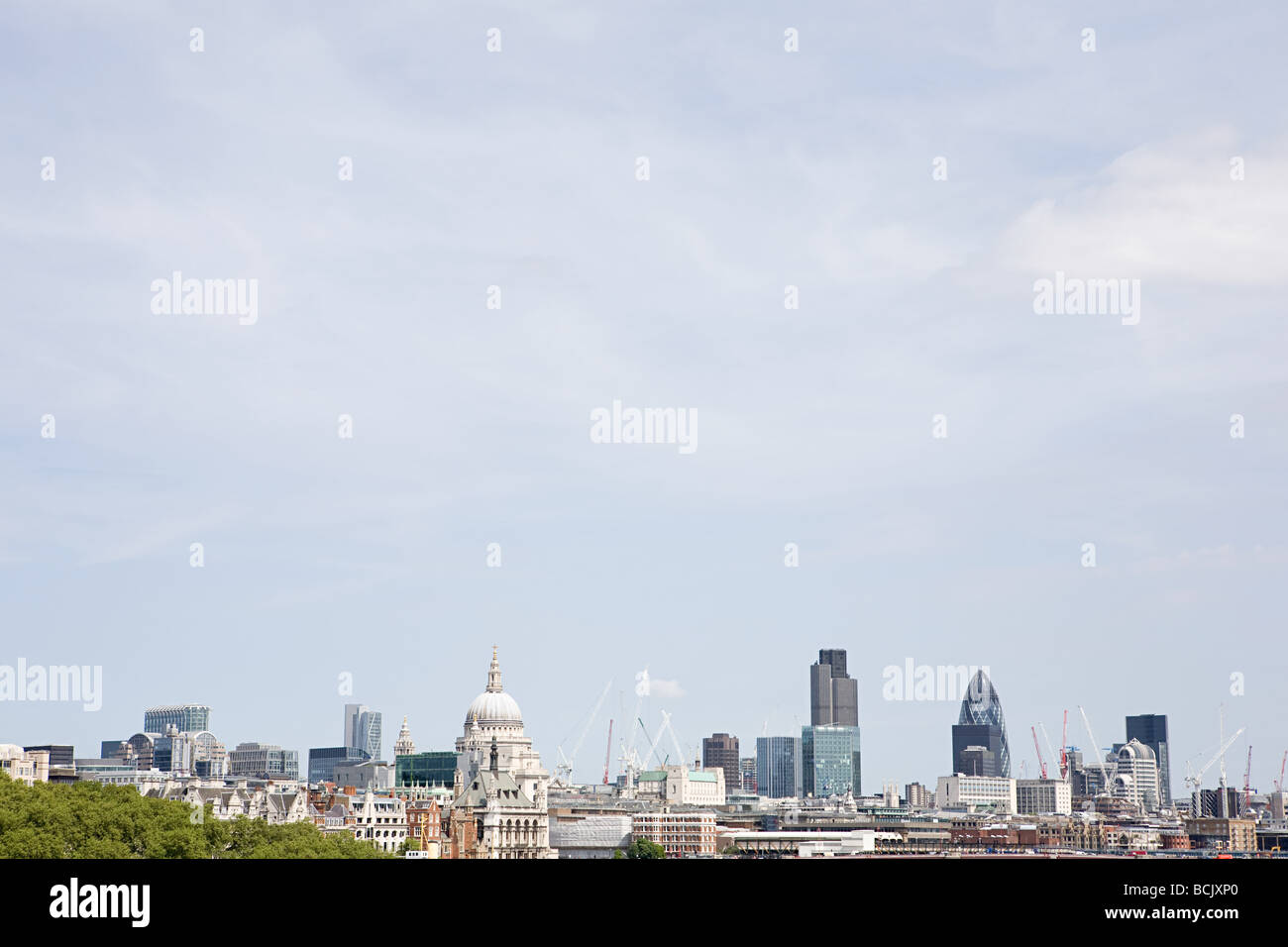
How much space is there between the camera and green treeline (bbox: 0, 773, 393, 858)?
260ft

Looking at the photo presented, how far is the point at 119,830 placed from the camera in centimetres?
8575

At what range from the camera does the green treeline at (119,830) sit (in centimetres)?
7925
